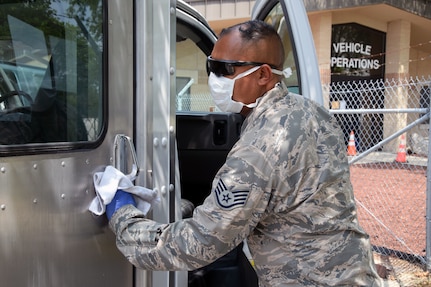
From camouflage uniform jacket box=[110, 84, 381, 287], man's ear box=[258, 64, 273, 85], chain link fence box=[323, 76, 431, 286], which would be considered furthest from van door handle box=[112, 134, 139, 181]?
chain link fence box=[323, 76, 431, 286]

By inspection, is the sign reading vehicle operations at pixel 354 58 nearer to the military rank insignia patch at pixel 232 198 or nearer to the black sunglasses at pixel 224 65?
the black sunglasses at pixel 224 65

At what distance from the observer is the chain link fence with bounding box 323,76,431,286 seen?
14.3 feet

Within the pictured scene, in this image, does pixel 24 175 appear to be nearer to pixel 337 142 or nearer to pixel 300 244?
pixel 300 244

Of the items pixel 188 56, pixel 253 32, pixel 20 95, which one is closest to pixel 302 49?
pixel 253 32

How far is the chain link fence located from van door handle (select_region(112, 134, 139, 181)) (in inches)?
107

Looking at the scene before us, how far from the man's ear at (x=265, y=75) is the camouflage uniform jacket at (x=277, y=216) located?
0.16ft

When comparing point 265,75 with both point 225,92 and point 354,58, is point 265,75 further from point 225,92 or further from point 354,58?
point 354,58

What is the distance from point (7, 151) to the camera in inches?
46.1

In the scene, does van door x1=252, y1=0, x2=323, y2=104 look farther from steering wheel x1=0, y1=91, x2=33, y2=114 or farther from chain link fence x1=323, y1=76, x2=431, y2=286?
chain link fence x1=323, y1=76, x2=431, y2=286

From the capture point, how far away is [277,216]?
1.39 metres

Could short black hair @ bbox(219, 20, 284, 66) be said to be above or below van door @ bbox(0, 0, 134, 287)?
above

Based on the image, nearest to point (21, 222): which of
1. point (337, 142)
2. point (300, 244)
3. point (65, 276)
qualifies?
point (65, 276)

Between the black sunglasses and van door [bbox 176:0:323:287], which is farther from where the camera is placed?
van door [bbox 176:0:323:287]

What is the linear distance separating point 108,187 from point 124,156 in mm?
146
